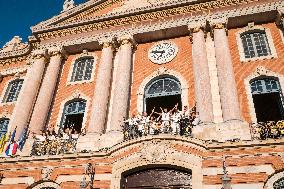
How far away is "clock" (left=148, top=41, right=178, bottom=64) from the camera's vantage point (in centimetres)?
2105

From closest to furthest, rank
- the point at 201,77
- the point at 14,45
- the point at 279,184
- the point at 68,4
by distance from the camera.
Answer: the point at 279,184
the point at 201,77
the point at 68,4
the point at 14,45

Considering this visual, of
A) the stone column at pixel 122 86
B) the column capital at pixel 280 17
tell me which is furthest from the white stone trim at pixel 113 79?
the column capital at pixel 280 17

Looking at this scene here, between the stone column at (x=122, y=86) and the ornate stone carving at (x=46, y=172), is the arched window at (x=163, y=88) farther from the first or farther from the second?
the ornate stone carving at (x=46, y=172)

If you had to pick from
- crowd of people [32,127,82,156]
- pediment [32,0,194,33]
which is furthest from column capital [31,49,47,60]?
crowd of people [32,127,82,156]

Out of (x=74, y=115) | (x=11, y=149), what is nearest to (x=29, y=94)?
(x=74, y=115)

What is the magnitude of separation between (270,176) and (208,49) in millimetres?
8870

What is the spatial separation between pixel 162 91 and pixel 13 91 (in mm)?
11179

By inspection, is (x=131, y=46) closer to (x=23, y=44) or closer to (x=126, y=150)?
(x=126, y=150)

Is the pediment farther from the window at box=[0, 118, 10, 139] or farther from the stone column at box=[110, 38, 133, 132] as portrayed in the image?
the window at box=[0, 118, 10, 139]

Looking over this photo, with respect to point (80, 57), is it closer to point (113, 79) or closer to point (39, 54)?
point (39, 54)

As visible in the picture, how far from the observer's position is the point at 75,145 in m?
17.7

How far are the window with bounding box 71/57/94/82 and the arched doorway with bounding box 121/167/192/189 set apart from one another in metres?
8.57

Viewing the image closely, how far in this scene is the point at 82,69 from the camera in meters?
22.7

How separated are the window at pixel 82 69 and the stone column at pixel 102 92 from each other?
5.23 ft
